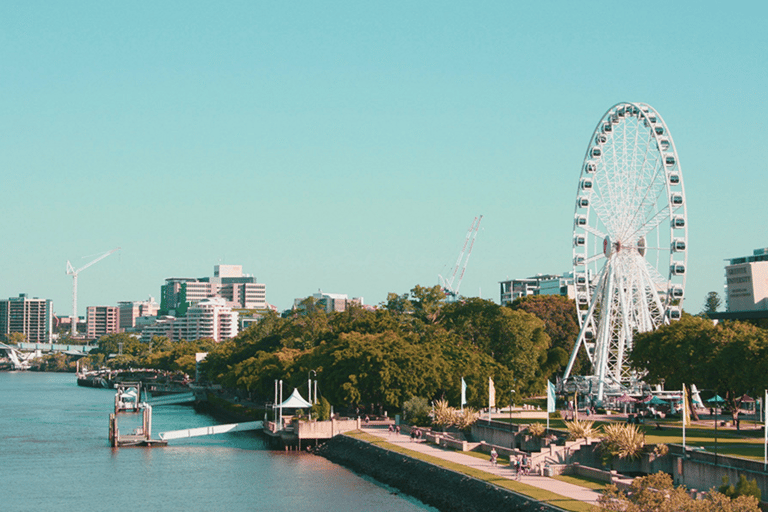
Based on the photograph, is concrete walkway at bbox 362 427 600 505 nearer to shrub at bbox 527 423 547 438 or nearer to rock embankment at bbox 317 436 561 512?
rock embankment at bbox 317 436 561 512

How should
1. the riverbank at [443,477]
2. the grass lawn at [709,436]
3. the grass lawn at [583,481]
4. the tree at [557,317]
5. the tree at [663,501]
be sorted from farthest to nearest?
the tree at [557,317], the grass lawn at [709,436], the grass lawn at [583,481], the riverbank at [443,477], the tree at [663,501]

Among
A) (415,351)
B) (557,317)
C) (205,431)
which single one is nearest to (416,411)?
(415,351)

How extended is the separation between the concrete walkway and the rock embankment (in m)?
2.42

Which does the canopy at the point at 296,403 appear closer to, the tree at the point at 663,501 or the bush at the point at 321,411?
the bush at the point at 321,411

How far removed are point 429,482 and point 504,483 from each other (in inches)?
378

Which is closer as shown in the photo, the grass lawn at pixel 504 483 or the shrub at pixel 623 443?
the grass lawn at pixel 504 483

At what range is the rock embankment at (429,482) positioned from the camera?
58625 millimetres

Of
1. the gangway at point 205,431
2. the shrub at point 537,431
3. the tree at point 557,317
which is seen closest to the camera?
the shrub at point 537,431

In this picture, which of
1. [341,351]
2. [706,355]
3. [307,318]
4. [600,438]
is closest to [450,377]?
[341,351]

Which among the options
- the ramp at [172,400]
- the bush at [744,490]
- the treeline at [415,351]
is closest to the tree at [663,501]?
the bush at [744,490]

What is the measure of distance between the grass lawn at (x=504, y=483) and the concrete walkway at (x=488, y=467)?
2.17 feet

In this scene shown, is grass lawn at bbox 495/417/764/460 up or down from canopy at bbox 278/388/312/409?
down

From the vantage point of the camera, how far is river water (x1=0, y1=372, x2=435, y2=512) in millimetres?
69312

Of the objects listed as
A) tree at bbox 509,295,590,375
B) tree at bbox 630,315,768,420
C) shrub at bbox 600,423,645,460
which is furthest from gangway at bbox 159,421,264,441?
tree at bbox 509,295,590,375
